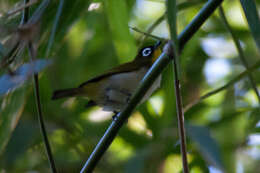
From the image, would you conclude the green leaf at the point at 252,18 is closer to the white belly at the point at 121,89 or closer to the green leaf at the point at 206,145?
the green leaf at the point at 206,145

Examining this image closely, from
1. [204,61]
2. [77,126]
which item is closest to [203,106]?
[204,61]

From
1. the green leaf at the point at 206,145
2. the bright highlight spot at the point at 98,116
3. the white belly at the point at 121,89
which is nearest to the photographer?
the green leaf at the point at 206,145

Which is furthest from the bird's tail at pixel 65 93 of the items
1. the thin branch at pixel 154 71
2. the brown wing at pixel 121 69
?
the thin branch at pixel 154 71

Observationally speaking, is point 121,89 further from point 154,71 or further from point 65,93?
point 154,71

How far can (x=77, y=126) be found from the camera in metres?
3.16

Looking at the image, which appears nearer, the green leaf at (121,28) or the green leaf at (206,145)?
the green leaf at (206,145)

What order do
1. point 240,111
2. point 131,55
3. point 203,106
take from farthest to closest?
1. point 203,106
2. point 240,111
3. point 131,55

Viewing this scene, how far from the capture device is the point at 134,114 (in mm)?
3416

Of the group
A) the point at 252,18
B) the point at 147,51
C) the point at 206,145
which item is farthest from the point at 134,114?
the point at 252,18

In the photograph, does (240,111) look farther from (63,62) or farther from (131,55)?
(63,62)

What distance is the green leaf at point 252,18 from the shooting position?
137 cm

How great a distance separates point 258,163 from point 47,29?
1997 millimetres

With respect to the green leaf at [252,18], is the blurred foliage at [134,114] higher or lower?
lower

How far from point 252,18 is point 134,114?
207cm
